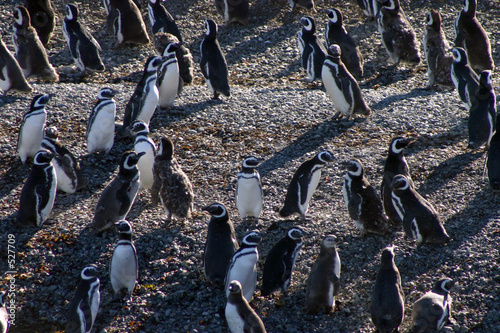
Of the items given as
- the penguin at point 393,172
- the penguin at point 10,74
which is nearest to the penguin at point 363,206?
the penguin at point 393,172

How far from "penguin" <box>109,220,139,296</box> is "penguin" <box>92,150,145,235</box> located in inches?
32.0

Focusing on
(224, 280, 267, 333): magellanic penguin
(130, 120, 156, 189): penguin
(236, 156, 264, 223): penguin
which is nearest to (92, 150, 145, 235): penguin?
(130, 120, 156, 189): penguin

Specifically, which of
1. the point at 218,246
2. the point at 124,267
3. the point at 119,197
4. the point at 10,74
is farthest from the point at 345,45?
the point at 124,267

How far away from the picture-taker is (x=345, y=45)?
1190cm

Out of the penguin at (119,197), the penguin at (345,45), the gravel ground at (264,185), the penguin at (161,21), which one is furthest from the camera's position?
the penguin at (161,21)

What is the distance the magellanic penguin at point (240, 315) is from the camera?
5.60 metres

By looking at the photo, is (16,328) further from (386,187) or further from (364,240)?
(386,187)

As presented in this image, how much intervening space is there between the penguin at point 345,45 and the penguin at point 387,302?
6.38 m

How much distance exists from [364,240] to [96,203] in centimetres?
350

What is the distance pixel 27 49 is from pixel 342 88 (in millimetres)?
5755

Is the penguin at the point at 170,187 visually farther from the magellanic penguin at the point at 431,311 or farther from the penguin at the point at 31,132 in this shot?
the magellanic penguin at the point at 431,311

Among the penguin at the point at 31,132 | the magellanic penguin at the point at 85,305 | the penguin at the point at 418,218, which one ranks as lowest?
the penguin at the point at 418,218

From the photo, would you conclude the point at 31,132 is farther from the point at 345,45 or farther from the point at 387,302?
the point at 345,45

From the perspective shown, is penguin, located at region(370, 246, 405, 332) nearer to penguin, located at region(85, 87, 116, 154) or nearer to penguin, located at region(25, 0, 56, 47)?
penguin, located at region(85, 87, 116, 154)
